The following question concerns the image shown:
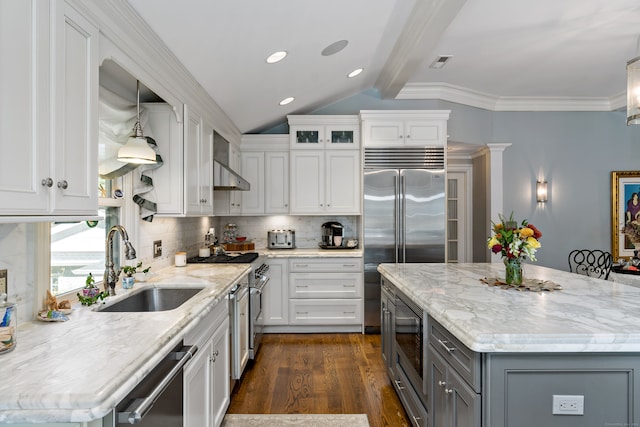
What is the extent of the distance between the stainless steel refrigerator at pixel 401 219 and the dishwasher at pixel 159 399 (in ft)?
9.90

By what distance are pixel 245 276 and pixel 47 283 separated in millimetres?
1660

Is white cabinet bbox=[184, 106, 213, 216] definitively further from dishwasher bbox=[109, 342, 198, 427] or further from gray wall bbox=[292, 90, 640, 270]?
gray wall bbox=[292, 90, 640, 270]

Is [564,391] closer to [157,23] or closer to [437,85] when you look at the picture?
[157,23]

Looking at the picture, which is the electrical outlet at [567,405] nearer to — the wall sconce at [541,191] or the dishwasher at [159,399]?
the dishwasher at [159,399]

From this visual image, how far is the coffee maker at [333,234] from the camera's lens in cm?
486

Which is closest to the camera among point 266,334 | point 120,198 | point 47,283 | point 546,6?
point 47,283

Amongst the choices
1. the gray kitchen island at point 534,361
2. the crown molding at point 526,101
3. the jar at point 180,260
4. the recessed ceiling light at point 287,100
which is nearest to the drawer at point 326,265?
the jar at point 180,260

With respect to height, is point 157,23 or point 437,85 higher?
point 437,85

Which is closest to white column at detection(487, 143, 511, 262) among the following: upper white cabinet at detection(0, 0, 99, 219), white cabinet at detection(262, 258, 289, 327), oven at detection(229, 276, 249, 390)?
white cabinet at detection(262, 258, 289, 327)

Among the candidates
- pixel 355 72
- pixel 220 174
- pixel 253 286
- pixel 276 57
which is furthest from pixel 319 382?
pixel 355 72

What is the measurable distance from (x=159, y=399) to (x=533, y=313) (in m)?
1.59

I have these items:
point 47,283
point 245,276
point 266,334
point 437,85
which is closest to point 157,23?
point 47,283

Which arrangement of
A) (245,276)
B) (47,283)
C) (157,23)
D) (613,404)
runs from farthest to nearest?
1. (245,276)
2. (157,23)
3. (47,283)
4. (613,404)

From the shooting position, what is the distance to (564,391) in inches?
57.0
